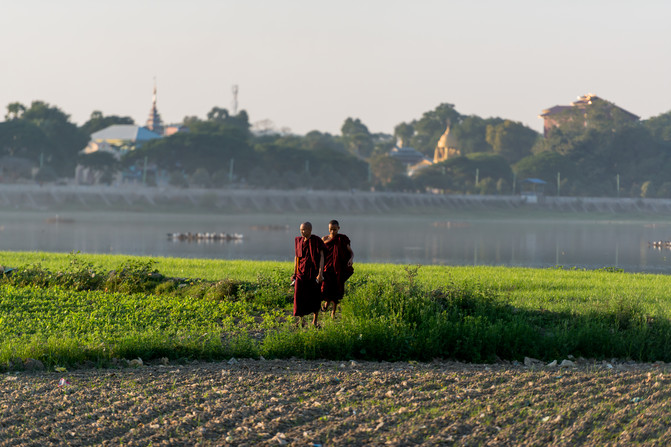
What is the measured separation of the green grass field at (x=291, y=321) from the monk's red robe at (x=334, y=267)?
0.95 feet

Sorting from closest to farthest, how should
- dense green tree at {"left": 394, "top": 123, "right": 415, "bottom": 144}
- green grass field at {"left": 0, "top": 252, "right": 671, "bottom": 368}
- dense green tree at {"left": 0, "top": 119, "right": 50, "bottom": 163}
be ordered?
green grass field at {"left": 0, "top": 252, "right": 671, "bottom": 368} → dense green tree at {"left": 0, "top": 119, "right": 50, "bottom": 163} → dense green tree at {"left": 394, "top": 123, "right": 415, "bottom": 144}

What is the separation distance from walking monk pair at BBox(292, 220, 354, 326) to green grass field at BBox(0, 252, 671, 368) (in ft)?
1.00

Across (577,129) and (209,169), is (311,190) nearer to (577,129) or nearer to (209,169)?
(209,169)

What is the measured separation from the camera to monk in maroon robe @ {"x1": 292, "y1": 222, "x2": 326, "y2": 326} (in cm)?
1076

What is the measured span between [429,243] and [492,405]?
127 feet

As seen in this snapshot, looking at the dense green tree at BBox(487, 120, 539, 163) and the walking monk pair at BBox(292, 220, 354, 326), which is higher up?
the dense green tree at BBox(487, 120, 539, 163)

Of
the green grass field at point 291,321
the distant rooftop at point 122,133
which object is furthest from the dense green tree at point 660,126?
the green grass field at point 291,321

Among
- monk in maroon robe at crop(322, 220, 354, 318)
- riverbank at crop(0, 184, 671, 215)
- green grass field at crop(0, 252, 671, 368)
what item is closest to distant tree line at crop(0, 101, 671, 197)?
riverbank at crop(0, 184, 671, 215)

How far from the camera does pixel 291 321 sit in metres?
11.1

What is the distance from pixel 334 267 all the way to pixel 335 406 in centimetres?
420

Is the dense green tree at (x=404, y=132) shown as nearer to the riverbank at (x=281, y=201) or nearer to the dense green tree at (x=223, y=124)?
the dense green tree at (x=223, y=124)

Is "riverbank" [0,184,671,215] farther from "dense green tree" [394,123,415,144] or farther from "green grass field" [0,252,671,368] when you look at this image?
"green grass field" [0,252,671,368]

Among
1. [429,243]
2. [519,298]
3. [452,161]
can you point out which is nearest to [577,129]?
[452,161]

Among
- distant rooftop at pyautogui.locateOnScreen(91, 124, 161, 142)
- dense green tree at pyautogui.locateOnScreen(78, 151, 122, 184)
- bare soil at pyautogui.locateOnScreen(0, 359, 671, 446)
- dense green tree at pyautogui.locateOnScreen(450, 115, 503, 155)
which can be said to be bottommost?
bare soil at pyautogui.locateOnScreen(0, 359, 671, 446)
